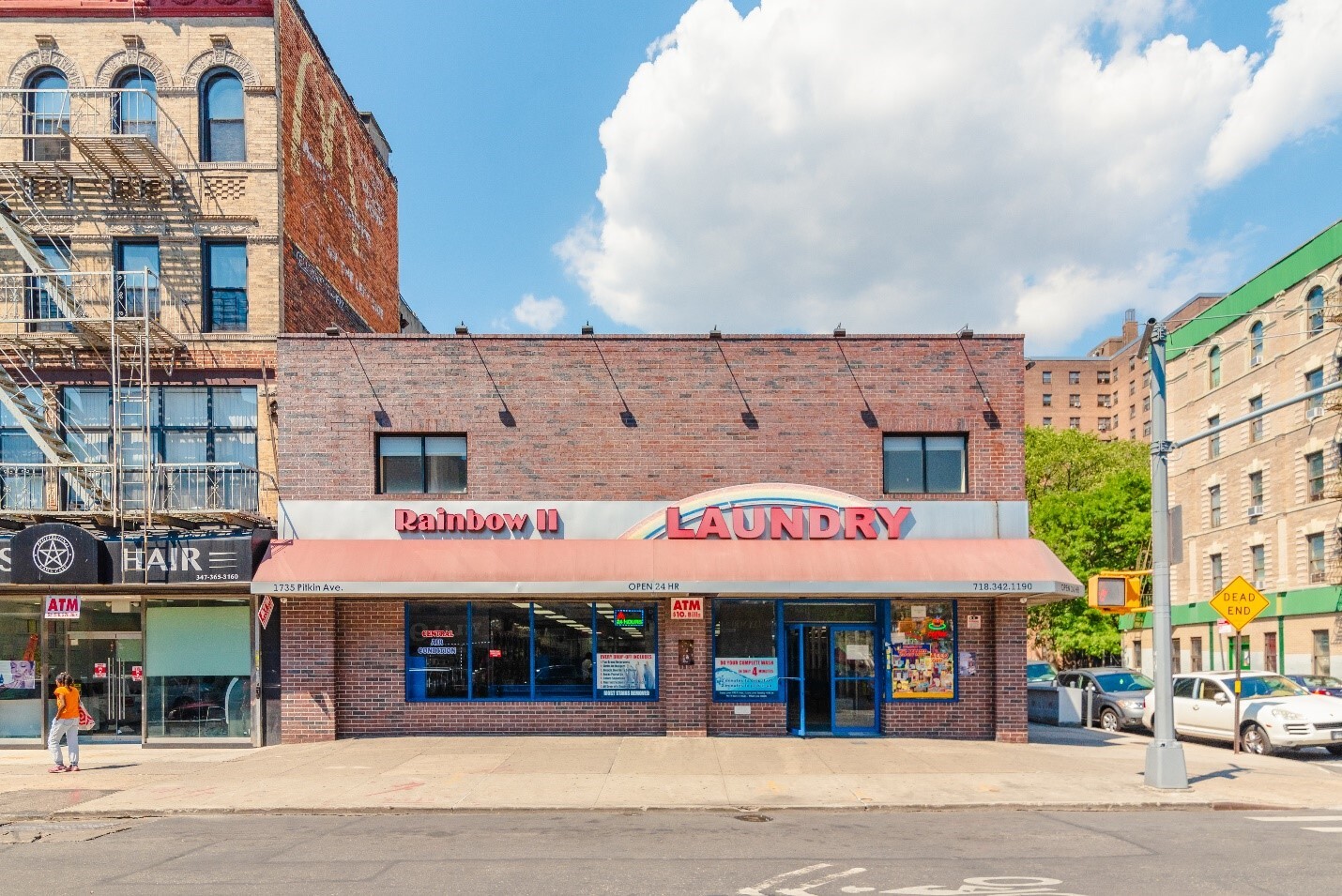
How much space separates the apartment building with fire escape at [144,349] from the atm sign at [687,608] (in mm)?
7135

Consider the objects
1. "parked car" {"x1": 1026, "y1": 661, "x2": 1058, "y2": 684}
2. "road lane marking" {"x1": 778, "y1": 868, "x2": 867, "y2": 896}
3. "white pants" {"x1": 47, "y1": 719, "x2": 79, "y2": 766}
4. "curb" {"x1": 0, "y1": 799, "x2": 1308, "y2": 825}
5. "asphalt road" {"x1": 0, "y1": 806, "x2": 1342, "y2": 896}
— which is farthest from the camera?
"parked car" {"x1": 1026, "y1": 661, "x2": 1058, "y2": 684}

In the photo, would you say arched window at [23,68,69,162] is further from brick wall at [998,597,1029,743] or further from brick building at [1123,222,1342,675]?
brick building at [1123,222,1342,675]

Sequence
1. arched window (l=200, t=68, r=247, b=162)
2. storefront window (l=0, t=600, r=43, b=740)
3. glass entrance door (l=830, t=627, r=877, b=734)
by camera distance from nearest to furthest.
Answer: glass entrance door (l=830, t=627, r=877, b=734) → storefront window (l=0, t=600, r=43, b=740) → arched window (l=200, t=68, r=247, b=162)

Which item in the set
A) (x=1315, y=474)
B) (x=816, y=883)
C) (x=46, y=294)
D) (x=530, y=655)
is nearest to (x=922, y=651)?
(x=530, y=655)

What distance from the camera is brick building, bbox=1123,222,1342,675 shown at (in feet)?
113

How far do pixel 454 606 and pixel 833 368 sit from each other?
8.13 meters

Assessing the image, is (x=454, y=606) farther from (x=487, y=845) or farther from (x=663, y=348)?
(x=487, y=845)

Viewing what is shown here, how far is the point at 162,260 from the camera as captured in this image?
1861 cm

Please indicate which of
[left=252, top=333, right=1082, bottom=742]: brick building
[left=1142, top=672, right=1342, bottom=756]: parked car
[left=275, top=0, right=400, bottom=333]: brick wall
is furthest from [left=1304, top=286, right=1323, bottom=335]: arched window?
[left=275, top=0, right=400, bottom=333]: brick wall

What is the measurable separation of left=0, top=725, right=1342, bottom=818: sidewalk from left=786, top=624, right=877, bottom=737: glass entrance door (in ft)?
2.27

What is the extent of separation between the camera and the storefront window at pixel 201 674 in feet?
57.6

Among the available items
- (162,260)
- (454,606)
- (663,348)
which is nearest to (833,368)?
(663,348)

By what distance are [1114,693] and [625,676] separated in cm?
1171

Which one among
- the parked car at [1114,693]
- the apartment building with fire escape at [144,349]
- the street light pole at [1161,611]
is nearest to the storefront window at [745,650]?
the street light pole at [1161,611]
